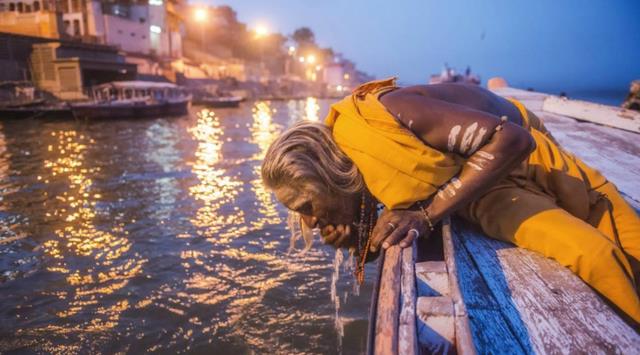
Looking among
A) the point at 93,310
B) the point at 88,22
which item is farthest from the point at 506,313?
the point at 88,22

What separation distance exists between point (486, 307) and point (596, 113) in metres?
5.87

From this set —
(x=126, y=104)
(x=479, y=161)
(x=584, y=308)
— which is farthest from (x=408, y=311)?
(x=126, y=104)

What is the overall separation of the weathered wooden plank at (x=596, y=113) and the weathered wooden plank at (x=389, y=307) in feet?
16.5

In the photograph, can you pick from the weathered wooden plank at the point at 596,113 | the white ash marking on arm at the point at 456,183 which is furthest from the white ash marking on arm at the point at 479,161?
the weathered wooden plank at the point at 596,113

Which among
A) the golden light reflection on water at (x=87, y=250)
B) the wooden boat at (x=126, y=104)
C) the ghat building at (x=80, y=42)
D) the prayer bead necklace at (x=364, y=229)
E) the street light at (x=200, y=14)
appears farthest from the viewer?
the street light at (x=200, y=14)

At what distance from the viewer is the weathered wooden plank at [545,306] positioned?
127 cm

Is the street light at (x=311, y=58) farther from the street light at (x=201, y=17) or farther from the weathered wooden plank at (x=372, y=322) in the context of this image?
the weathered wooden plank at (x=372, y=322)

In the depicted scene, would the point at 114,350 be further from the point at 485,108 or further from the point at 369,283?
the point at 485,108

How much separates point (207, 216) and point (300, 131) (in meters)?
4.88

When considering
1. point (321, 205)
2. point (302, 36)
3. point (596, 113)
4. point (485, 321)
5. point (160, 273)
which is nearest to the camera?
point (485, 321)

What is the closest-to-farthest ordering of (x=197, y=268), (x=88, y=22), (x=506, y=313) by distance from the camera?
(x=506, y=313), (x=197, y=268), (x=88, y=22)

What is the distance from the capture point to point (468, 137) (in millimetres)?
1902

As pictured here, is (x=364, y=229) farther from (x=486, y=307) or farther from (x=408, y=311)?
(x=408, y=311)

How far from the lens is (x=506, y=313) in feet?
4.67
